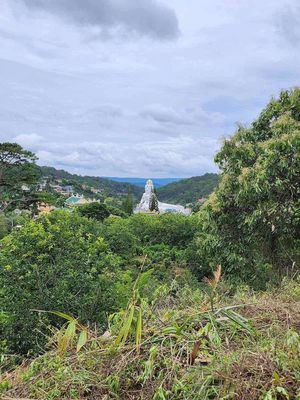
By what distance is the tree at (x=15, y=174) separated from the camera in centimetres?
2394

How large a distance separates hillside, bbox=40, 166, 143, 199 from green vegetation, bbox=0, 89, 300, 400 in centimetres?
7398

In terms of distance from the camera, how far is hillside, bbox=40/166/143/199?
89.2 m

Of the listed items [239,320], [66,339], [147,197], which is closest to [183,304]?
[239,320]

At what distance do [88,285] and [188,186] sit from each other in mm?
75553

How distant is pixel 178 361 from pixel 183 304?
3.06 feet

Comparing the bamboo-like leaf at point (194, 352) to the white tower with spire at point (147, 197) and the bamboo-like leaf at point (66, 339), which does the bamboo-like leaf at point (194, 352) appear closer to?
the bamboo-like leaf at point (66, 339)

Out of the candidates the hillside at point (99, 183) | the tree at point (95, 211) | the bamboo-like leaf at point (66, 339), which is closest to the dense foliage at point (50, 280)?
the bamboo-like leaf at point (66, 339)

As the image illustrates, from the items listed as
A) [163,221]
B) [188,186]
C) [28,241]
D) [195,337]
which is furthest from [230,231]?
[188,186]

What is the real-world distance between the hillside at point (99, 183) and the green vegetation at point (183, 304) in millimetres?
73984

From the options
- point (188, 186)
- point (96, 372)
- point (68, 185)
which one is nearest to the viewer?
point (96, 372)

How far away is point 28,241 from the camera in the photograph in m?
7.07

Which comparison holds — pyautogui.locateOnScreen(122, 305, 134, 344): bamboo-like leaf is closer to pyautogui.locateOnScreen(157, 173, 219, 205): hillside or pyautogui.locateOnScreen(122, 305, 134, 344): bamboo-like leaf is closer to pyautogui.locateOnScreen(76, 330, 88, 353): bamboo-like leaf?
pyautogui.locateOnScreen(76, 330, 88, 353): bamboo-like leaf

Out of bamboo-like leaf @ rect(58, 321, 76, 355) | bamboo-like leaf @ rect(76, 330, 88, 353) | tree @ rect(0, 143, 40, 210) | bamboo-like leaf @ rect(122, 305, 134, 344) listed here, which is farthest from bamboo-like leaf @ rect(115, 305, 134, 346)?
tree @ rect(0, 143, 40, 210)

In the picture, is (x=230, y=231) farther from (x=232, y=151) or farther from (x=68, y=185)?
(x=68, y=185)
